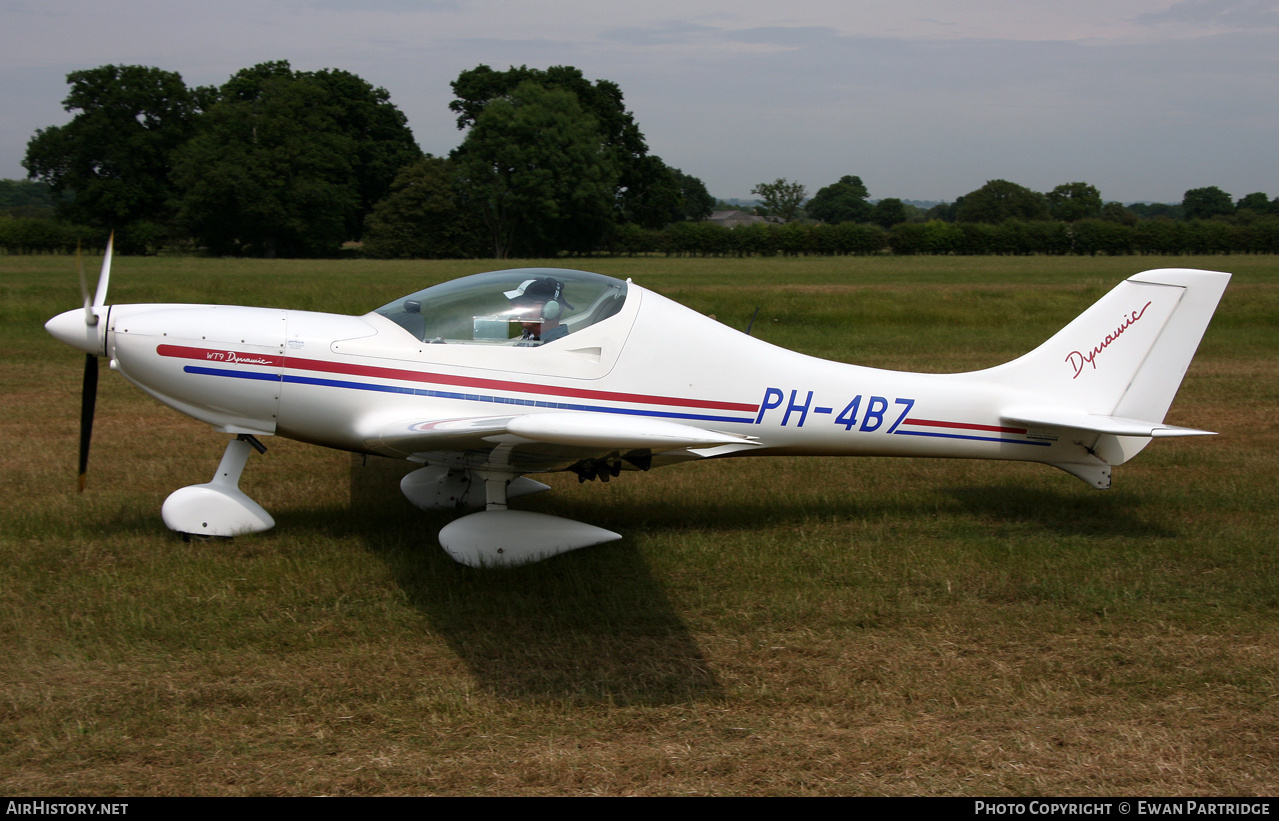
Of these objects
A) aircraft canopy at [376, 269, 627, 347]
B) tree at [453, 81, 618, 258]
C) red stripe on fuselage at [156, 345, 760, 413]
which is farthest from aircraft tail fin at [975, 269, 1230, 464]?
tree at [453, 81, 618, 258]

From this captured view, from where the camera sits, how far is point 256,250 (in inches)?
2665

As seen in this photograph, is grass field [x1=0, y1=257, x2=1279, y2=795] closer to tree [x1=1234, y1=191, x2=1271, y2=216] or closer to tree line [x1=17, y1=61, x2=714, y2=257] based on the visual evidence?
tree line [x1=17, y1=61, x2=714, y2=257]

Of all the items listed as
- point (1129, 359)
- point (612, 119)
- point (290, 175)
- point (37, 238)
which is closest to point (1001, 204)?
point (612, 119)

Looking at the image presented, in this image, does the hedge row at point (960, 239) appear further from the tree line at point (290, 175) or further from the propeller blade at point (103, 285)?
the propeller blade at point (103, 285)

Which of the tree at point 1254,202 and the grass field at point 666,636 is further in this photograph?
the tree at point 1254,202

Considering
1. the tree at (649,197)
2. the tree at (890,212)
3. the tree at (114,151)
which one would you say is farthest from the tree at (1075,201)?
the tree at (114,151)

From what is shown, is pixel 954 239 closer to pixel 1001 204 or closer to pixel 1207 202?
pixel 1001 204

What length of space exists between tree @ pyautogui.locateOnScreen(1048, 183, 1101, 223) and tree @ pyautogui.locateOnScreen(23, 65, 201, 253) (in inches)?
3869

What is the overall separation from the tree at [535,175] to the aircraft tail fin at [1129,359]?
65105 millimetres

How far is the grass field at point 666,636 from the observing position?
3.94 meters

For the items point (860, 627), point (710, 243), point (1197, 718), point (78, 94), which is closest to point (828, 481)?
point (860, 627)

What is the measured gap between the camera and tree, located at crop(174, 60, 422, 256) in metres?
64.4
